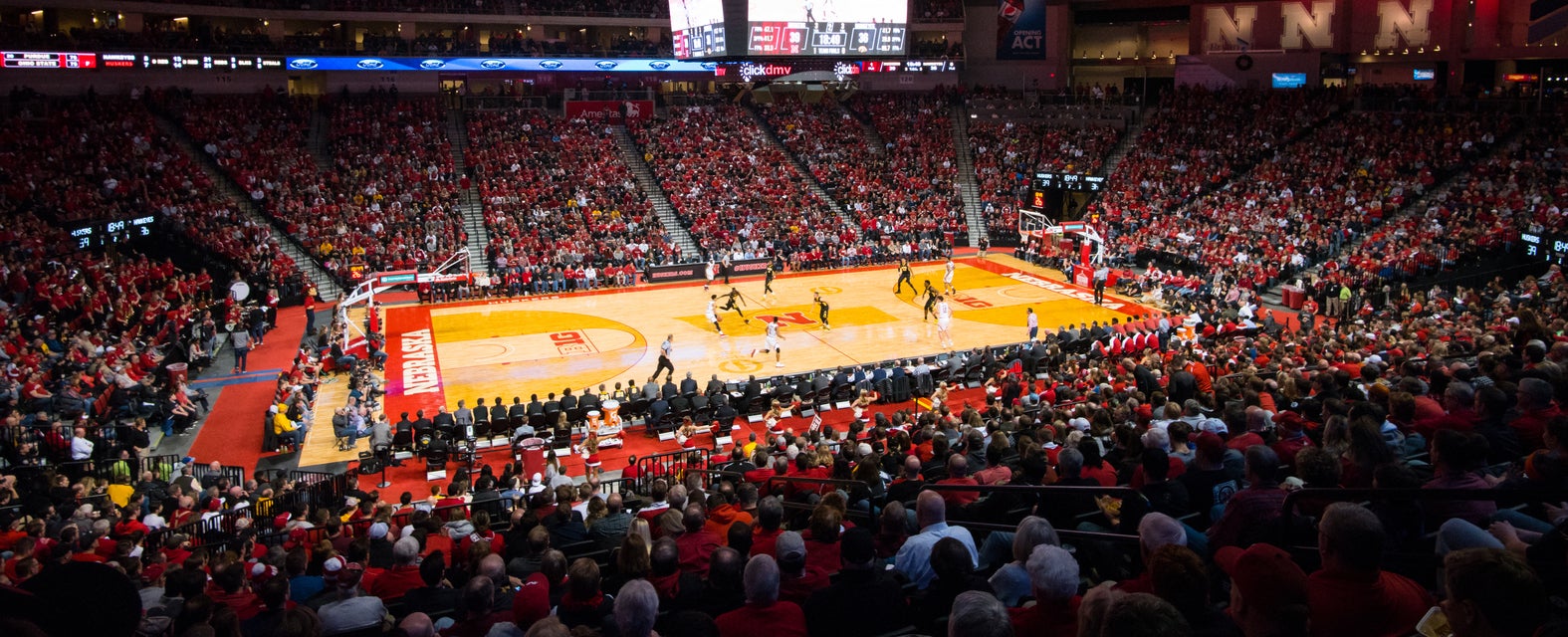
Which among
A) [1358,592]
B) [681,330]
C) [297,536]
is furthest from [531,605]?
[681,330]

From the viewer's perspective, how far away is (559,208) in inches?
1766

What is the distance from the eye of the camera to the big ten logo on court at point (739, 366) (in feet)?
92.1

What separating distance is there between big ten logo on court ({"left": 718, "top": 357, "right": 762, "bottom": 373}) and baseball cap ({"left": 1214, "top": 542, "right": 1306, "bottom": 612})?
926 inches

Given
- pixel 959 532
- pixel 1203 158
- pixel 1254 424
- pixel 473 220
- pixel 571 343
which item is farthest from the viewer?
pixel 1203 158

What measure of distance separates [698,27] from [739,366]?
1112 centimetres

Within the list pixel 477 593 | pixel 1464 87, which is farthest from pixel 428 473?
pixel 1464 87

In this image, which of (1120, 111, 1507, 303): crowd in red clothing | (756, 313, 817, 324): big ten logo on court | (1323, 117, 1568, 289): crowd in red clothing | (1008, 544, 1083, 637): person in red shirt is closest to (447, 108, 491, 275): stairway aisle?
(756, 313, 817, 324): big ten logo on court

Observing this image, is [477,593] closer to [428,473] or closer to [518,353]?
[428,473]

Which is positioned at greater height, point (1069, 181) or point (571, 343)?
point (1069, 181)

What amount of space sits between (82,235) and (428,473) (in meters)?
17.3

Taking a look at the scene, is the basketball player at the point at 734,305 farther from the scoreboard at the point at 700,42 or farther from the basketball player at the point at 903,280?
the scoreboard at the point at 700,42

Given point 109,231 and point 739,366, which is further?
point 109,231

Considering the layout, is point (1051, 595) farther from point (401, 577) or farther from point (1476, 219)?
point (1476, 219)

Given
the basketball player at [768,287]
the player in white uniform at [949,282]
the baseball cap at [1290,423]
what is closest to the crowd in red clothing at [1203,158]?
the player in white uniform at [949,282]
